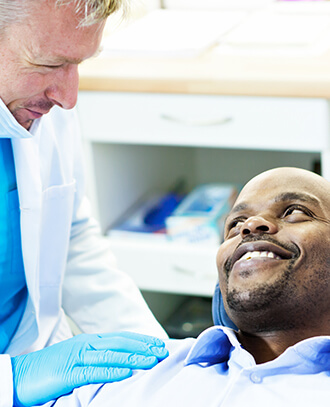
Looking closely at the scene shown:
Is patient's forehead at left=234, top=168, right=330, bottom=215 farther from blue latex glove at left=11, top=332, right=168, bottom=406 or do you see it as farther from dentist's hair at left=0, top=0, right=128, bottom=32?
dentist's hair at left=0, top=0, right=128, bottom=32

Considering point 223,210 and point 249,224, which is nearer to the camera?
point 249,224

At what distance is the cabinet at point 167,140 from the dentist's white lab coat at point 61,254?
1.51 feet

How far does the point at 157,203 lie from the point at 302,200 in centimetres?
96

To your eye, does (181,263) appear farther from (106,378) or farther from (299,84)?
(106,378)

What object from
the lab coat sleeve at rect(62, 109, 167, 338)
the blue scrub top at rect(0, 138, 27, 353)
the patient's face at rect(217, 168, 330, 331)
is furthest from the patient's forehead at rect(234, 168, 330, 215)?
the blue scrub top at rect(0, 138, 27, 353)

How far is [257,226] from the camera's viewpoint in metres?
1.32

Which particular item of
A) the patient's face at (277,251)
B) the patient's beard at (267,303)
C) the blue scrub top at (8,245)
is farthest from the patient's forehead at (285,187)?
the blue scrub top at (8,245)

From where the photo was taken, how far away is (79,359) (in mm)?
1291

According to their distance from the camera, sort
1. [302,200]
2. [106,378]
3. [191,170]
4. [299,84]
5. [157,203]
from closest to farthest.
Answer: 1. [106,378]
2. [302,200]
3. [299,84]
4. [157,203]
5. [191,170]

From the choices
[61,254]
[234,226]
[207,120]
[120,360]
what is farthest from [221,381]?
[207,120]

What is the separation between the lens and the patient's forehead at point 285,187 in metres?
1.38

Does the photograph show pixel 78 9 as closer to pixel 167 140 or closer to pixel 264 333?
pixel 264 333

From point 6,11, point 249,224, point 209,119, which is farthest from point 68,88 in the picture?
point 209,119

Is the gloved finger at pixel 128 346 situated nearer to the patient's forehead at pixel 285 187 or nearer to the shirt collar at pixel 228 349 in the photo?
the shirt collar at pixel 228 349
